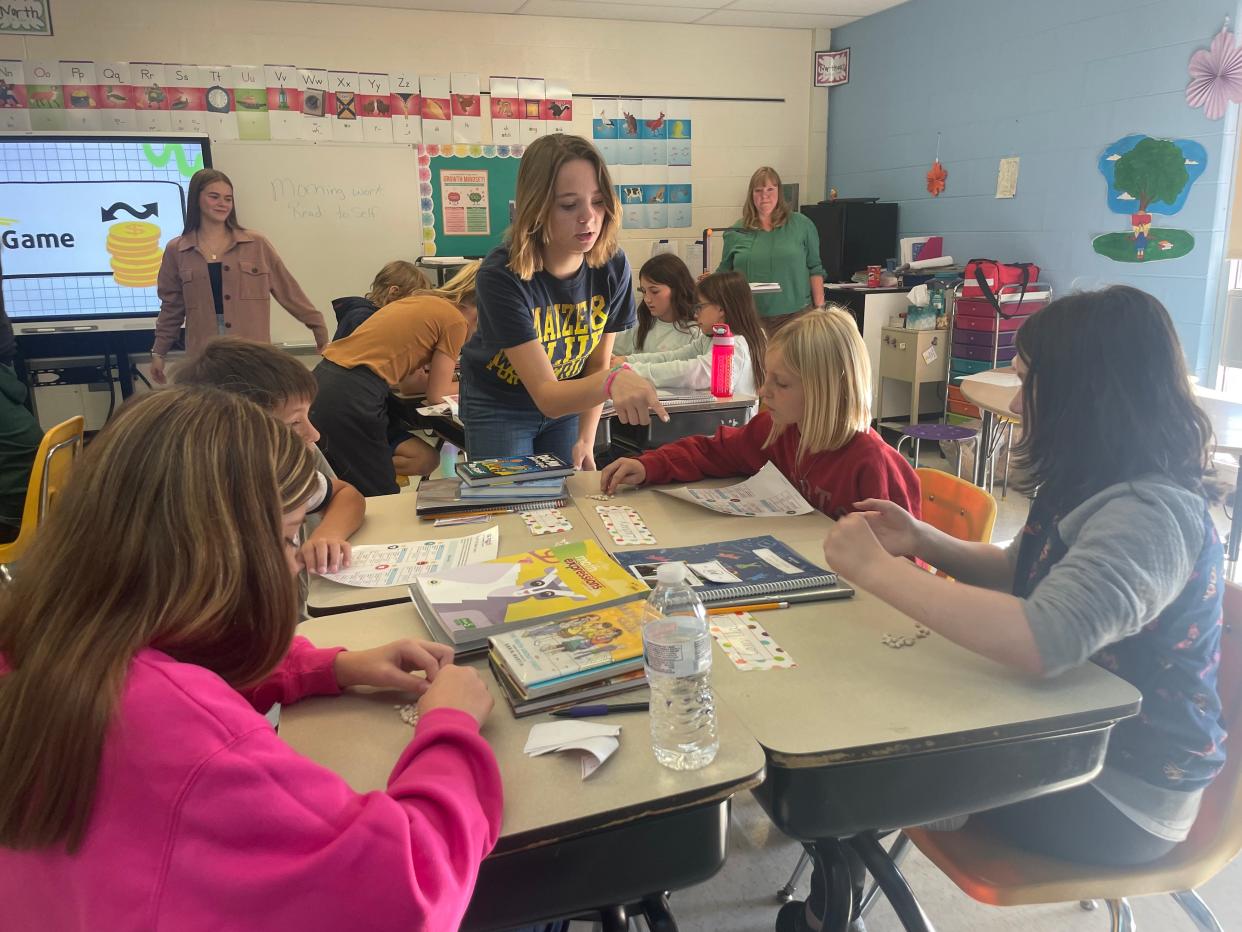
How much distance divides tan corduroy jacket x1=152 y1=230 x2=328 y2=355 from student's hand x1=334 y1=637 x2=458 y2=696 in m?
3.63

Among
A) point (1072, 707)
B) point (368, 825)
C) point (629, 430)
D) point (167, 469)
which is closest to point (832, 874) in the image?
point (1072, 707)

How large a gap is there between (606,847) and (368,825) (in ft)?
0.95

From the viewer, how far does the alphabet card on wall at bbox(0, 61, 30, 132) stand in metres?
4.86

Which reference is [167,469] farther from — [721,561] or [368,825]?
[721,561]

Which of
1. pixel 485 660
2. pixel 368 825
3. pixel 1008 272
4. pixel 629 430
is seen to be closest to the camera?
pixel 368 825

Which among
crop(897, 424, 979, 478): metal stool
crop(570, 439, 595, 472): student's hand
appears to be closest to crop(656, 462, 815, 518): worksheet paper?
crop(570, 439, 595, 472): student's hand

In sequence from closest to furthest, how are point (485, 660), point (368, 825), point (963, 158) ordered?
point (368, 825), point (485, 660), point (963, 158)

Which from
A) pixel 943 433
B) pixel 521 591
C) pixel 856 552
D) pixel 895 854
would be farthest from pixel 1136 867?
pixel 943 433

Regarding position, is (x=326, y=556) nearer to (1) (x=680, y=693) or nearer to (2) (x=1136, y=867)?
(1) (x=680, y=693)

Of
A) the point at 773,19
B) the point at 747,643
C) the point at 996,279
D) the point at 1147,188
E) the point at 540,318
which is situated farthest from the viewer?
the point at 773,19

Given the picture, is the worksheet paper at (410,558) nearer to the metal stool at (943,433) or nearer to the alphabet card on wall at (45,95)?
the metal stool at (943,433)

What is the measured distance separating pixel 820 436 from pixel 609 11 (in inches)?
186

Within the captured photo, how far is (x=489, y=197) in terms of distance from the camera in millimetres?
5820

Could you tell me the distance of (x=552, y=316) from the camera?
222 cm
